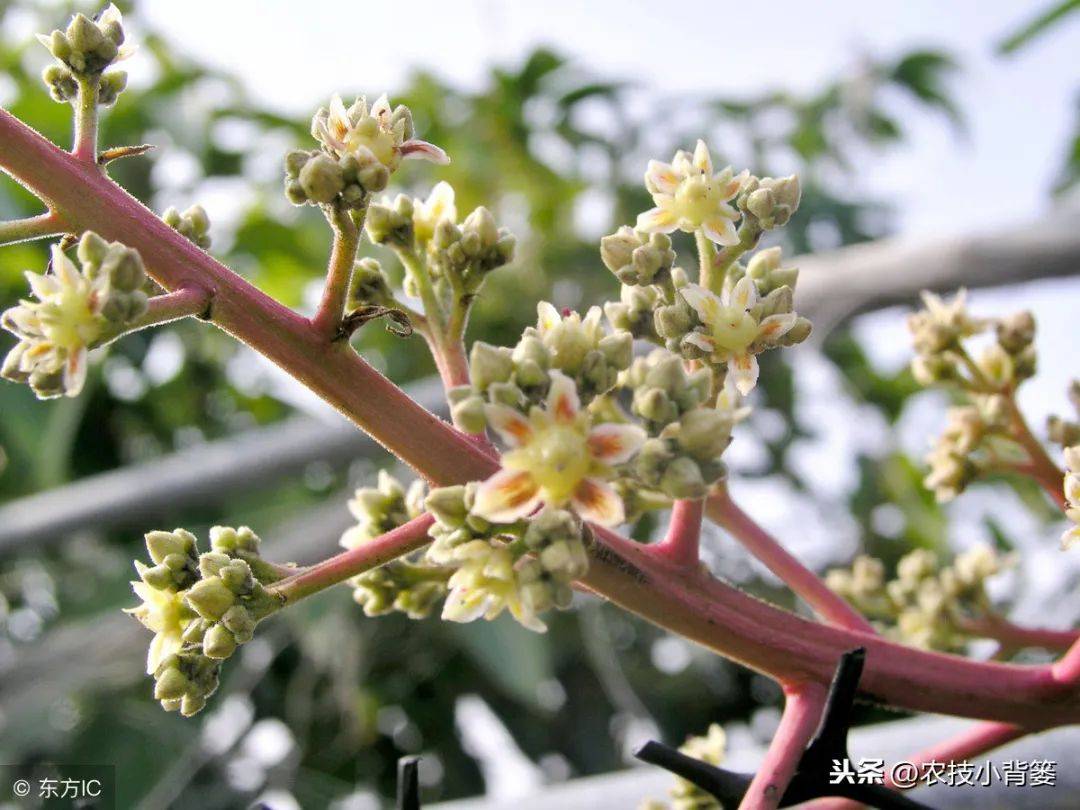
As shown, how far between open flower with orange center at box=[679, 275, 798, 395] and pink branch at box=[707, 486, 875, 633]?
16 cm

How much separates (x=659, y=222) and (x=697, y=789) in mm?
404

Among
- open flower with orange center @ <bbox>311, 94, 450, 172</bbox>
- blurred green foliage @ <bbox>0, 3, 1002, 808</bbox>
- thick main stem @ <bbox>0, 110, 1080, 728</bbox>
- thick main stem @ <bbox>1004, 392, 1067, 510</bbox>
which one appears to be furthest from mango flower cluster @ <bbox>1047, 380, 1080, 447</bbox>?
blurred green foliage @ <bbox>0, 3, 1002, 808</bbox>

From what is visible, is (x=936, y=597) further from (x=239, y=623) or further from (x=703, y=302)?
(x=239, y=623)

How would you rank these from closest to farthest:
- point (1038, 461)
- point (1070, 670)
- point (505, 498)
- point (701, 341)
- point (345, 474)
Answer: point (505, 498), point (701, 341), point (1070, 670), point (1038, 461), point (345, 474)

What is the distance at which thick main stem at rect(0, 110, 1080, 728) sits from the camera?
2.03ft

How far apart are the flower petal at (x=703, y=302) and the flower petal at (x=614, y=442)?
0.12m

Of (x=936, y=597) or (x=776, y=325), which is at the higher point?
(x=776, y=325)

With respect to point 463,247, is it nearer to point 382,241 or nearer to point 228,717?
point 382,241

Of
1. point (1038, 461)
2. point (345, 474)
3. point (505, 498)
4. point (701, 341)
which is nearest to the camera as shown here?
point (505, 498)

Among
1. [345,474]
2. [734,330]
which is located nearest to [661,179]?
[734,330]

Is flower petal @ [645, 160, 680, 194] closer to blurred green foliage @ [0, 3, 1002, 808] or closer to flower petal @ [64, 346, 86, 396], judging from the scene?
flower petal @ [64, 346, 86, 396]

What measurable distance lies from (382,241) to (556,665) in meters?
2.27

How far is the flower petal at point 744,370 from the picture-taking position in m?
0.65

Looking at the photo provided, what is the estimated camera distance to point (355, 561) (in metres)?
0.63
